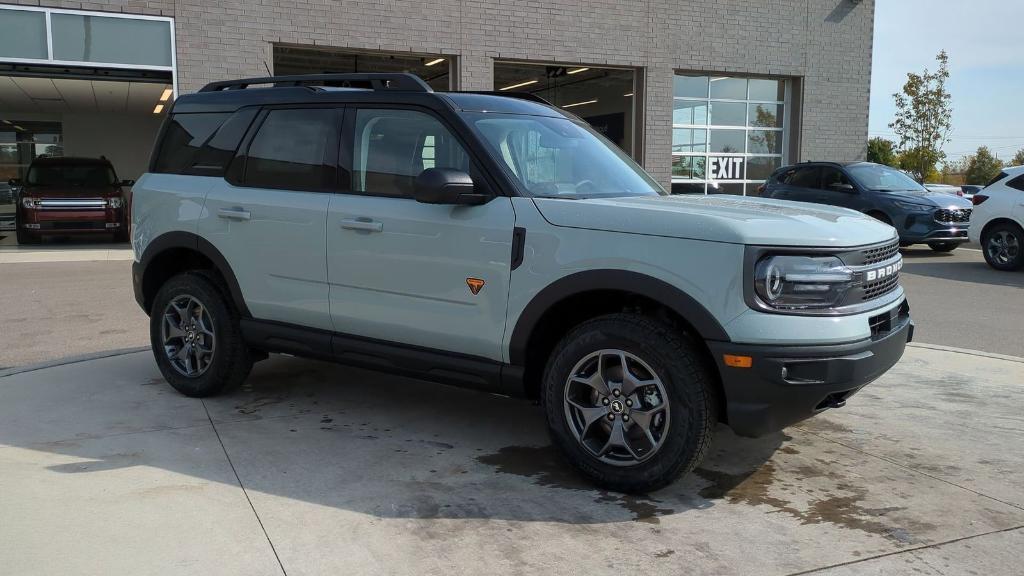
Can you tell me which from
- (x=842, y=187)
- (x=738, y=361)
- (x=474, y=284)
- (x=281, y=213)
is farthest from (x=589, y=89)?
(x=738, y=361)

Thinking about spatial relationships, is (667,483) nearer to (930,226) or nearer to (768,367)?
(768,367)

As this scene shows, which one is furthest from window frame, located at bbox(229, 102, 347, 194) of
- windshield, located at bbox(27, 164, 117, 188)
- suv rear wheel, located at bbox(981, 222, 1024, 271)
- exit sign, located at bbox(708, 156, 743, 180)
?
exit sign, located at bbox(708, 156, 743, 180)

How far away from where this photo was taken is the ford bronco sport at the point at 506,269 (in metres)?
3.77

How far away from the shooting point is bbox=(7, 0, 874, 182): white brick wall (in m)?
16.4

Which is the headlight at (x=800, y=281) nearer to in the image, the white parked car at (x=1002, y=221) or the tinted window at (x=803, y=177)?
the white parked car at (x=1002, y=221)

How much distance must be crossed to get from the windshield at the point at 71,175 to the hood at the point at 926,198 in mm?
15300

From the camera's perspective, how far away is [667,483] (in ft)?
13.0

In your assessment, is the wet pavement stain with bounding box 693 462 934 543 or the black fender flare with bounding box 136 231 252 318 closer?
the wet pavement stain with bounding box 693 462 934 543

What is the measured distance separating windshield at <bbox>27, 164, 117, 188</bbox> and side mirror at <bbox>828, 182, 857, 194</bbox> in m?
14.4

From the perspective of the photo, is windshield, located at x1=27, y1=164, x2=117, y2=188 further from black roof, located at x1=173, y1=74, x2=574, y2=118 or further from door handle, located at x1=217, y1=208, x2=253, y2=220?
door handle, located at x1=217, y1=208, x2=253, y2=220

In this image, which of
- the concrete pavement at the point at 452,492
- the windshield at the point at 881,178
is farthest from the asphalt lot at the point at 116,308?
the concrete pavement at the point at 452,492

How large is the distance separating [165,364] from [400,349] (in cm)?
200

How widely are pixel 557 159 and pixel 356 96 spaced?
121cm

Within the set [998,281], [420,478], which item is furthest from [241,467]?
[998,281]
